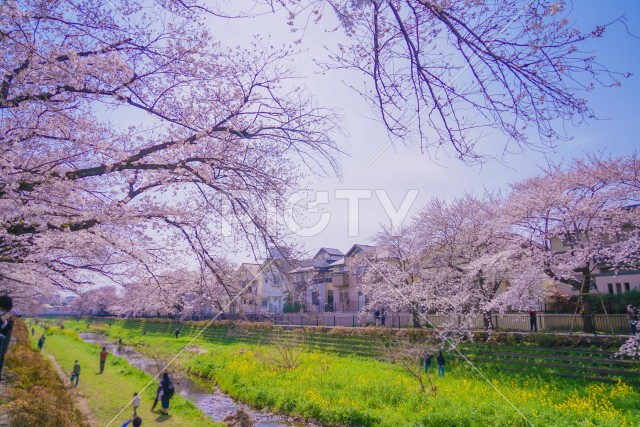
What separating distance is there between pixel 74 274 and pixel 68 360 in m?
17.8

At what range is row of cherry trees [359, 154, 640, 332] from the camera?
14.7 m

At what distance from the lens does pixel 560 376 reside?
1281cm

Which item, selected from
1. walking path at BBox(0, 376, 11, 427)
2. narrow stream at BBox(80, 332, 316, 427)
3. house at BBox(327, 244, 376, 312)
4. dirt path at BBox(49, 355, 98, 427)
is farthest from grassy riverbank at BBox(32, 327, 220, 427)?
house at BBox(327, 244, 376, 312)

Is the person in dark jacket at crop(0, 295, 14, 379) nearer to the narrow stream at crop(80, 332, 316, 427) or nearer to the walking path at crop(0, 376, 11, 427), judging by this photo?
the walking path at crop(0, 376, 11, 427)

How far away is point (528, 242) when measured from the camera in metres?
16.6

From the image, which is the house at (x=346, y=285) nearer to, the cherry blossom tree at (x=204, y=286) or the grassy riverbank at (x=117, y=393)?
the grassy riverbank at (x=117, y=393)

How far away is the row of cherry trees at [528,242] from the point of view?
48.3 feet

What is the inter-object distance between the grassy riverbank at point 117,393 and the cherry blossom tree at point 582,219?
14.2 meters

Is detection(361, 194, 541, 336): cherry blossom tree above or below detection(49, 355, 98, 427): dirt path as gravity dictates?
above

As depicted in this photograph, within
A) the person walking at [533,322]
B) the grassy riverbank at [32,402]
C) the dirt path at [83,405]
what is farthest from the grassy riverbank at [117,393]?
the person walking at [533,322]

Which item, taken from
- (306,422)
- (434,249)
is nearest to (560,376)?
(306,422)

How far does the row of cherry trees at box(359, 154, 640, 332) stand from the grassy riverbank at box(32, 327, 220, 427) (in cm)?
1105

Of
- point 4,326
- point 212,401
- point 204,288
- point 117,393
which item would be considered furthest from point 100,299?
point 4,326

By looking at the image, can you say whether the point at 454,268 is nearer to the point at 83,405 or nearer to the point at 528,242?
the point at 528,242
